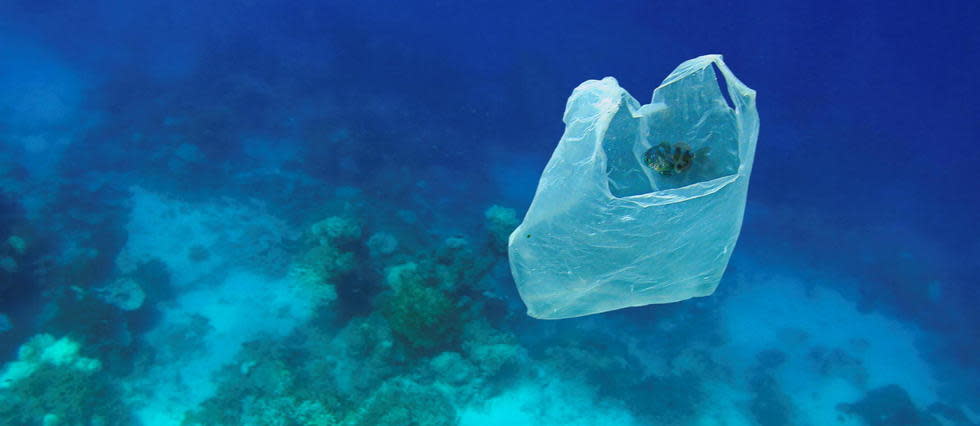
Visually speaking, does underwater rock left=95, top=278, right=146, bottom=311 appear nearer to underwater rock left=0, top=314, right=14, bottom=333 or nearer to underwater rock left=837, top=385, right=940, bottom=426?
underwater rock left=0, top=314, right=14, bottom=333

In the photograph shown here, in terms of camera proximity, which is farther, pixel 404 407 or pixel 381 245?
pixel 381 245

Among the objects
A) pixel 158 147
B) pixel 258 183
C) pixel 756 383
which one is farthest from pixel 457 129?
pixel 756 383

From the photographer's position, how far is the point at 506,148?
11672 millimetres

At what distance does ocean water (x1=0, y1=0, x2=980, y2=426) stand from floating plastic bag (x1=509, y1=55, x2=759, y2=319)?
11.2ft

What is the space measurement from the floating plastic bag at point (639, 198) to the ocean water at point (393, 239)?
3417 millimetres

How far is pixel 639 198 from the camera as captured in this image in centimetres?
265

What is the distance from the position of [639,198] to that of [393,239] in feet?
18.4

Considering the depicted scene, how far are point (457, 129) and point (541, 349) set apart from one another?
682cm

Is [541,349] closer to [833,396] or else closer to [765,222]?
[833,396]

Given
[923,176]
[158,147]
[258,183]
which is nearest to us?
[258,183]

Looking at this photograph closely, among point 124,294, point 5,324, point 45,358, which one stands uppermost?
point 5,324

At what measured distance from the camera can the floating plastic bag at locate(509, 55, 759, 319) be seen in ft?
8.77

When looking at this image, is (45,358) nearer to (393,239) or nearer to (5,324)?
(5,324)

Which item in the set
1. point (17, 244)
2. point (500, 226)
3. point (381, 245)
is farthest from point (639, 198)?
point (17, 244)
